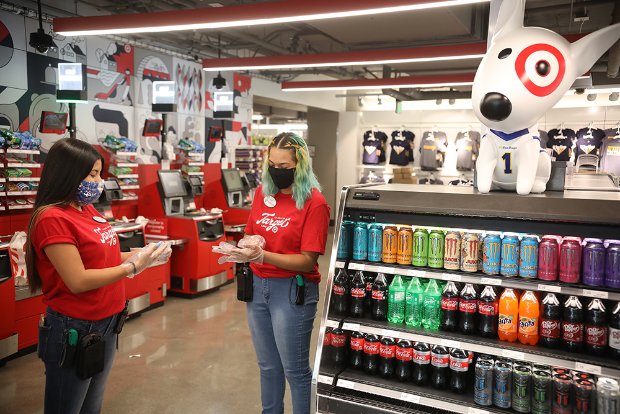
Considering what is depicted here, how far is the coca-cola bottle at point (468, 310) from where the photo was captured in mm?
2496

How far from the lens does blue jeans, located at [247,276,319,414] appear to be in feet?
8.57

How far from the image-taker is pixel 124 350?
4.84 m

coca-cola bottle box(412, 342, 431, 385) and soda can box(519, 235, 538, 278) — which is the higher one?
soda can box(519, 235, 538, 278)

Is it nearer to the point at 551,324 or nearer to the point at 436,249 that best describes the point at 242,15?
the point at 436,249

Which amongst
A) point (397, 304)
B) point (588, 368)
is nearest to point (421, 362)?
point (397, 304)

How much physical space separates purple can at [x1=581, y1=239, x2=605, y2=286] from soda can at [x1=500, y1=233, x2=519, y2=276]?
30cm

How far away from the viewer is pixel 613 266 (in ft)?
7.26

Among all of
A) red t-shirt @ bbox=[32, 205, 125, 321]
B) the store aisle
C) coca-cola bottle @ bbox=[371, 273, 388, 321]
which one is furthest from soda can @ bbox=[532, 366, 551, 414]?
red t-shirt @ bbox=[32, 205, 125, 321]

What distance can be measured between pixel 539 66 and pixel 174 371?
3.81m

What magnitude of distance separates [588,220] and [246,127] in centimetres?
911

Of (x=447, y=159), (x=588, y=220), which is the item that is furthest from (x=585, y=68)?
(x=447, y=159)

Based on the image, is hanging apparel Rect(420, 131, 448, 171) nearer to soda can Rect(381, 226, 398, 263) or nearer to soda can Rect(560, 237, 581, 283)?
soda can Rect(381, 226, 398, 263)

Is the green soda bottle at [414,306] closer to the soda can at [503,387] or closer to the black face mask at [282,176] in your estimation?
the soda can at [503,387]

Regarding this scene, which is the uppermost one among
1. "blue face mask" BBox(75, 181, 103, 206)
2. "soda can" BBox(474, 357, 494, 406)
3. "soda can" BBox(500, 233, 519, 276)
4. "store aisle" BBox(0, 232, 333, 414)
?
"blue face mask" BBox(75, 181, 103, 206)
